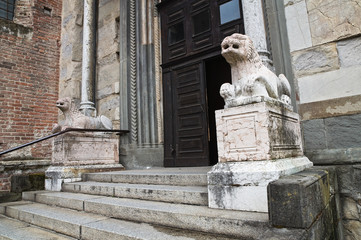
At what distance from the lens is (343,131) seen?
3.02m

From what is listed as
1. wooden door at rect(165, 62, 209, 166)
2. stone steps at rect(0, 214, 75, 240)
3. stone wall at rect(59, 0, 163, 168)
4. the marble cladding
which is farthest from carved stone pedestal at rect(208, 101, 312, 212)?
stone wall at rect(59, 0, 163, 168)

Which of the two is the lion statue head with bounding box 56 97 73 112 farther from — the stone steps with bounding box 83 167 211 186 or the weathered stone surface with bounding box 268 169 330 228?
the weathered stone surface with bounding box 268 169 330 228

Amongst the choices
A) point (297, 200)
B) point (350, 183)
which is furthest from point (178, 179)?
point (350, 183)

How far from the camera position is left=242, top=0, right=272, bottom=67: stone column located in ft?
11.3

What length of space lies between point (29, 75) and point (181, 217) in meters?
6.70

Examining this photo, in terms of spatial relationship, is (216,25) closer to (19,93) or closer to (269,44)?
(269,44)

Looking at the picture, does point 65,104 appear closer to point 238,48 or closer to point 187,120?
point 187,120

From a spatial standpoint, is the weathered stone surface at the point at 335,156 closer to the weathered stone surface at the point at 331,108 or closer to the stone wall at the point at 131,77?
the weathered stone surface at the point at 331,108

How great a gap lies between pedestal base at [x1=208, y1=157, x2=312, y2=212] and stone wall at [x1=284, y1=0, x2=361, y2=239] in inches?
37.0

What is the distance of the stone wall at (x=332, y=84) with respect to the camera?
9.30ft

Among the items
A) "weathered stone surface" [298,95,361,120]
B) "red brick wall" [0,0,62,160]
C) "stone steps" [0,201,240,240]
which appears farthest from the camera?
"red brick wall" [0,0,62,160]

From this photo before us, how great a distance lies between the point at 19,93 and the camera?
6.82m

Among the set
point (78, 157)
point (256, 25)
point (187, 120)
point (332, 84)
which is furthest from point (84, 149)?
point (332, 84)

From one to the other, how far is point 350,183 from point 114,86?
16.5 ft
